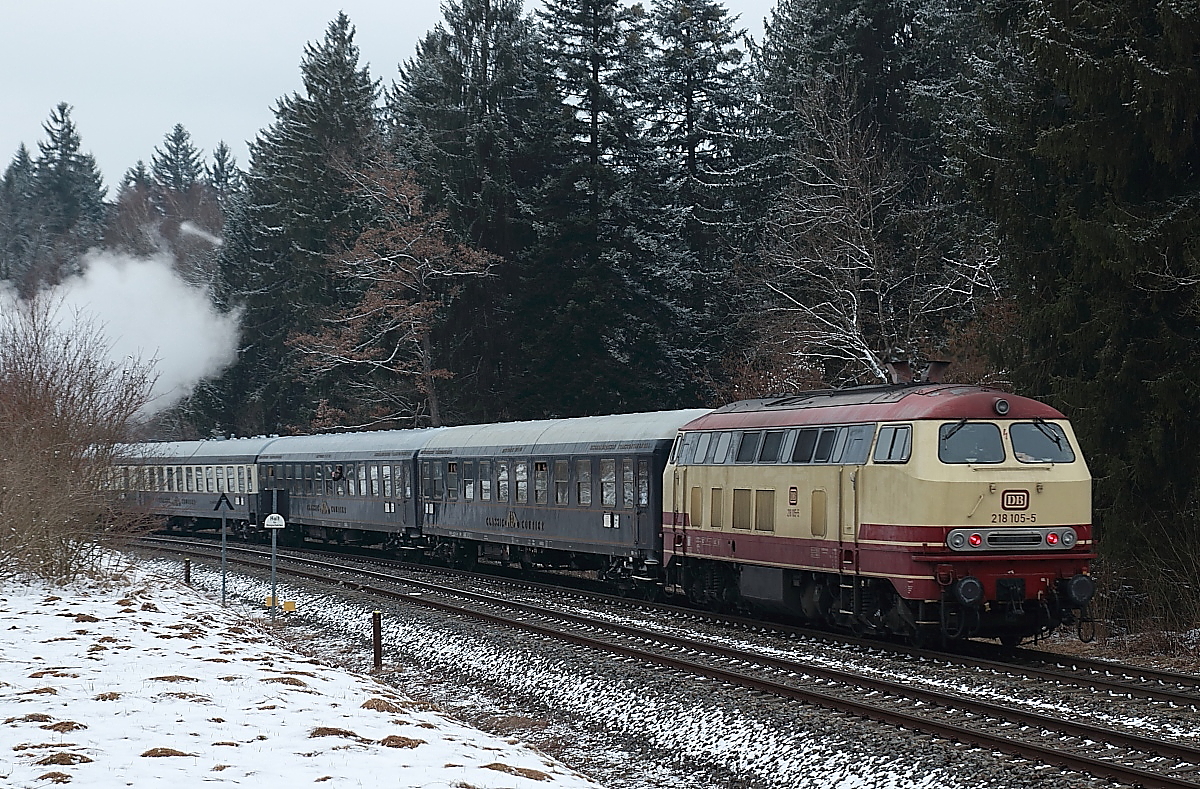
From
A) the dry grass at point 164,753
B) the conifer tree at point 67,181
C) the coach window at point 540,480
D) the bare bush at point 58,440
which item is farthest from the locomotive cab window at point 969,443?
the conifer tree at point 67,181

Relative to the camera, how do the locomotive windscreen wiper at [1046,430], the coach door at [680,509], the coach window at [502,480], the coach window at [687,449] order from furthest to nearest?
the coach window at [502,480]
the coach door at [680,509]
the coach window at [687,449]
the locomotive windscreen wiper at [1046,430]

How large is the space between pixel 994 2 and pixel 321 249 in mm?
40856

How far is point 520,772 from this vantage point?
10.6 metres

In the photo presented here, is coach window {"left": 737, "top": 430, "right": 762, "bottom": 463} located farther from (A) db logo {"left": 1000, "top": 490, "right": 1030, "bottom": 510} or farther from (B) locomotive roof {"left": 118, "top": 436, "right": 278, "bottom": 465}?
(B) locomotive roof {"left": 118, "top": 436, "right": 278, "bottom": 465}

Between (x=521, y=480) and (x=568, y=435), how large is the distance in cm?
212

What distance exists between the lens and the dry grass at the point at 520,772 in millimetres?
10492

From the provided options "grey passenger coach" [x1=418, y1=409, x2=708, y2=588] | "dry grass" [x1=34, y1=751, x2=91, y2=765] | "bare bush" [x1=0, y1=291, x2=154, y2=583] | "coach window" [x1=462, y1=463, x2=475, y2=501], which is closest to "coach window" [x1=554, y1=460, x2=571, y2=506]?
"grey passenger coach" [x1=418, y1=409, x2=708, y2=588]

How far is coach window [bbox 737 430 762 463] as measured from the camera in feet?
62.5

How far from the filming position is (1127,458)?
20.2 m

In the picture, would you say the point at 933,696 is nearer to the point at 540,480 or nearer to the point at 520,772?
the point at 520,772

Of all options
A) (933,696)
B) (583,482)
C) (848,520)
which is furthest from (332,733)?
(583,482)

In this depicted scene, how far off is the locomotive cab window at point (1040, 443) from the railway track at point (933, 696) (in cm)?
242

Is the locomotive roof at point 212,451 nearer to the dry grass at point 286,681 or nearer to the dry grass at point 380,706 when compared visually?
the dry grass at point 286,681

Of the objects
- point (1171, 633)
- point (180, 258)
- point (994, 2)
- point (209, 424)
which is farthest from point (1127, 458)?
point (180, 258)
